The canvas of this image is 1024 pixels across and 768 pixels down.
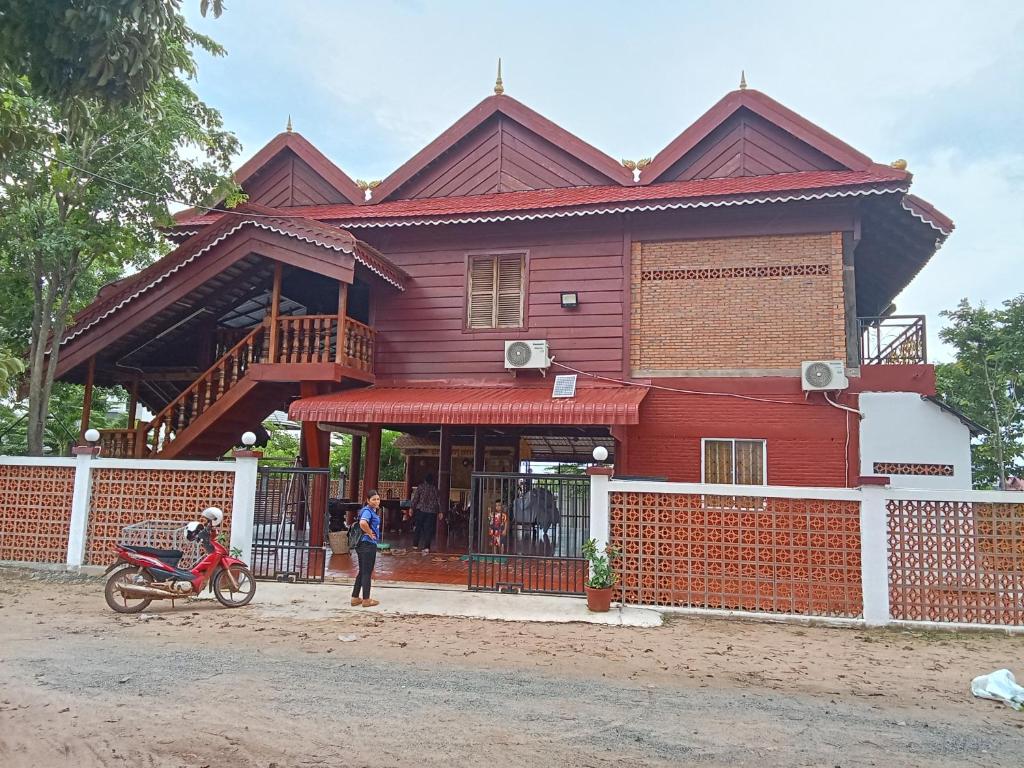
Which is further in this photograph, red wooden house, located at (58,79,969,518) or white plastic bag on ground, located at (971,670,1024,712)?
red wooden house, located at (58,79,969,518)

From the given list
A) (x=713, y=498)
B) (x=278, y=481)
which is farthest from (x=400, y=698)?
(x=278, y=481)

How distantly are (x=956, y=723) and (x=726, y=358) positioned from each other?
6544mm

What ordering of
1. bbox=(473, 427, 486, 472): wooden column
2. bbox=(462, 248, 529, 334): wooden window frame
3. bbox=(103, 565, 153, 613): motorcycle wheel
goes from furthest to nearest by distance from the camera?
bbox=(473, 427, 486, 472): wooden column, bbox=(462, 248, 529, 334): wooden window frame, bbox=(103, 565, 153, 613): motorcycle wheel

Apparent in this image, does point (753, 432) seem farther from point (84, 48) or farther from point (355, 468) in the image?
point (355, 468)

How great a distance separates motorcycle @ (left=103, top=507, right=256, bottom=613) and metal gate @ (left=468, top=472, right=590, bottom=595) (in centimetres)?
263

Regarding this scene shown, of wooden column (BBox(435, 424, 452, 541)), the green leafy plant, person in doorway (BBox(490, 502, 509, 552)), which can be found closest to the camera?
the green leafy plant

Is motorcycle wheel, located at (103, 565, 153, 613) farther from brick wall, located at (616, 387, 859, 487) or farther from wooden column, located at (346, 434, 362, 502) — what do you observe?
wooden column, located at (346, 434, 362, 502)

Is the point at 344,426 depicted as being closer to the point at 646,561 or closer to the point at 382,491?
the point at 646,561

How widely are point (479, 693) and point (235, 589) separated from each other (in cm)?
403

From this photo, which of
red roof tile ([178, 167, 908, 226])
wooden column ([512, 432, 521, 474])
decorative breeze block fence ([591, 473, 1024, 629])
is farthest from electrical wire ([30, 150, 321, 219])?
decorative breeze block fence ([591, 473, 1024, 629])

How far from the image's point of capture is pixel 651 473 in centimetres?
1070

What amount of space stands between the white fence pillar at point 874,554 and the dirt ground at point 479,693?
0.25 m

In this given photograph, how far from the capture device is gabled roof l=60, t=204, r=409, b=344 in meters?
10.2

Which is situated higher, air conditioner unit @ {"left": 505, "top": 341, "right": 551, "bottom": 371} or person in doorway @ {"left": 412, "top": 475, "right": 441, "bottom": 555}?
air conditioner unit @ {"left": 505, "top": 341, "right": 551, "bottom": 371}
